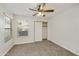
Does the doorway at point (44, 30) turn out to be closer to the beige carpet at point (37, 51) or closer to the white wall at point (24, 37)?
the white wall at point (24, 37)

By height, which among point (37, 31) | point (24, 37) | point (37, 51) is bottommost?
point (37, 51)

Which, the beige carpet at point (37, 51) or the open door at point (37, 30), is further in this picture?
the open door at point (37, 30)

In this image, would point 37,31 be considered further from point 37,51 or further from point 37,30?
point 37,51

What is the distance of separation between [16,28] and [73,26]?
10.2 feet

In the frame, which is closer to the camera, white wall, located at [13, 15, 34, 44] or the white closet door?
white wall, located at [13, 15, 34, 44]

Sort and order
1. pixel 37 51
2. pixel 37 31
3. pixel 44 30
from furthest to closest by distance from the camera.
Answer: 1. pixel 44 30
2. pixel 37 31
3. pixel 37 51

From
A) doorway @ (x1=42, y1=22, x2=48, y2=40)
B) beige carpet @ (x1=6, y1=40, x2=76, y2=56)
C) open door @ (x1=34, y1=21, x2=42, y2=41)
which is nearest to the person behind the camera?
beige carpet @ (x1=6, y1=40, x2=76, y2=56)

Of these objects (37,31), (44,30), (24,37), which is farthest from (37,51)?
(44,30)

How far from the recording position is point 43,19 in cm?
666

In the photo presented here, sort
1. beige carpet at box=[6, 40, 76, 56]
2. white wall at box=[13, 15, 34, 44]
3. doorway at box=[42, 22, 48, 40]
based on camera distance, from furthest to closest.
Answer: doorway at box=[42, 22, 48, 40] < white wall at box=[13, 15, 34, 44] < beige carpet at box=[6, 40, 76, 56]

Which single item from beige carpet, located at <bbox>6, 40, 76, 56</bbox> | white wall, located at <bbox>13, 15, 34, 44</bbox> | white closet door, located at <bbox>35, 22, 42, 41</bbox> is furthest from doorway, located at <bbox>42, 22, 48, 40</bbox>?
beige carpet, located at <bbox>6, 40, 76, 56</bbox>

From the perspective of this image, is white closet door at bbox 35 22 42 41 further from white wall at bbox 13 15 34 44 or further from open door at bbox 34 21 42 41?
white wall at bbox 13 15 34 44

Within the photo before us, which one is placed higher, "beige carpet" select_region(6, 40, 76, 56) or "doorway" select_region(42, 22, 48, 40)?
"doorway" select_region(42, 22, 48, 40)

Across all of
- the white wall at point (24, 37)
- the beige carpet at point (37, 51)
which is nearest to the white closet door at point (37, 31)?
the white wall at point (24, 37)
